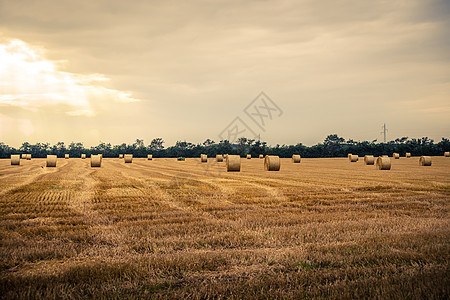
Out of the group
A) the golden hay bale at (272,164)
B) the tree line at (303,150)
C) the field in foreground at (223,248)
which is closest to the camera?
the field in foreground at (223,248)

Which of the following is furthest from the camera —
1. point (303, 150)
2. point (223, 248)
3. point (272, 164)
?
point (303, 150)

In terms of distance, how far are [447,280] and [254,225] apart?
4446mm

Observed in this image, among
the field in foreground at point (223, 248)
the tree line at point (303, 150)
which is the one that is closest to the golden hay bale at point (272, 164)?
the field in foreground at point (223, 248)

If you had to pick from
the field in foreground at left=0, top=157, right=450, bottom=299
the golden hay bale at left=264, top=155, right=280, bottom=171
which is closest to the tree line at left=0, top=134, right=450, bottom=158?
the golden hay bale at left=264, top=155, right=280, bottom=171

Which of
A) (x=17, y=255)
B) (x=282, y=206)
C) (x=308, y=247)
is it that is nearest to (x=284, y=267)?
(x=308, y=247)

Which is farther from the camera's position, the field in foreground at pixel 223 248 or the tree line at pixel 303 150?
the tree line at pixel 303 150

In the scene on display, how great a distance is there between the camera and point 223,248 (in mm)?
6449

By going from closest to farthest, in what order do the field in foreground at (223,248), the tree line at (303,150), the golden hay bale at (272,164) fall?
the field in foreground at (223,248) → the golden hay bale at (272,164) → the tree line at (303,150)

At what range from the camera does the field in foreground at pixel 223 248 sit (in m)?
4.40

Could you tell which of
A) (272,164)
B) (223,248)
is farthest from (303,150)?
(223,248)

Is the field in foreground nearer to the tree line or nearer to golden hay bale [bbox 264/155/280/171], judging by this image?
golden hay bale [bbox 264/155/280/171]

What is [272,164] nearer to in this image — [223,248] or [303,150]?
[223,248]

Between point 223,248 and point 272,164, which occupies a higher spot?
point 272,164

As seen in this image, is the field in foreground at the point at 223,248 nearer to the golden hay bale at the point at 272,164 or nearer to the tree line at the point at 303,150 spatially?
the golden hay bale at the point at 272,164
